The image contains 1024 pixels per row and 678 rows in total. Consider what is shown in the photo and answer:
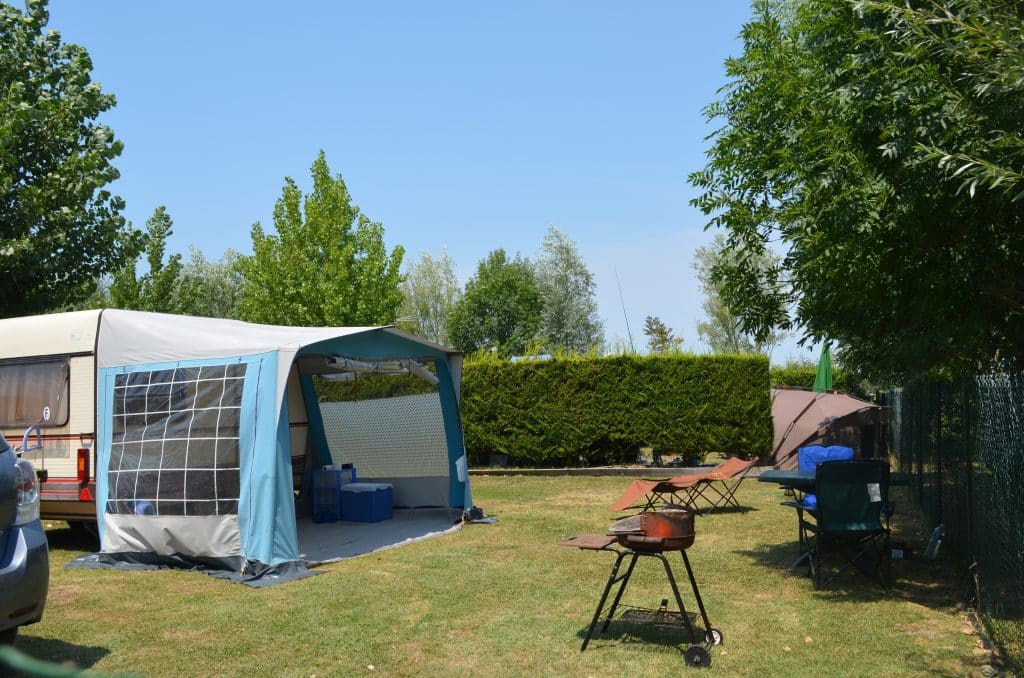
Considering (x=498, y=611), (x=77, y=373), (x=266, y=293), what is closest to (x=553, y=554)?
(x=498, y=611)

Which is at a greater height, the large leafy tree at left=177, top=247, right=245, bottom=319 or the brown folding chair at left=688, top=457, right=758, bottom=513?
the large leafy tree at left=177, top=247, right=245, bottom=319

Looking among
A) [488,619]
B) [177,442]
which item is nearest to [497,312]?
[177,442]

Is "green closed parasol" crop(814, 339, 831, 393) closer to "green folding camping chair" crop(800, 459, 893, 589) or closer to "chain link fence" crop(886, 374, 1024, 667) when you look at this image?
"chain link fence" crop(886, 374, 1024, 667)

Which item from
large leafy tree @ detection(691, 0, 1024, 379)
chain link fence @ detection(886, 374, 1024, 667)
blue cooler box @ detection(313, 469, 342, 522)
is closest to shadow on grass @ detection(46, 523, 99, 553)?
blue cooler box @ detection(313, 469, 342, 522)

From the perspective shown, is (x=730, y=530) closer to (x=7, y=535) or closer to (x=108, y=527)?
(x=108, y=527)

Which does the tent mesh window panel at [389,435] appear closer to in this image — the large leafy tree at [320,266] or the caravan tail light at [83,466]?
the caravan tail light at [83,466]

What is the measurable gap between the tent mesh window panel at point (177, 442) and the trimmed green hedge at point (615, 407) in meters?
9.09

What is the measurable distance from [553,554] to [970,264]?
14.8 ft

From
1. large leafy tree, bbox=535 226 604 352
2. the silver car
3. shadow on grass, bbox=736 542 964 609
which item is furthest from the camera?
large leafy tree, bbox=535 226 604 352

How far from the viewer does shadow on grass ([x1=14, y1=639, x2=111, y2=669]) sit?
542 centimetres

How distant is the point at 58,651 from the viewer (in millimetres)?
5617

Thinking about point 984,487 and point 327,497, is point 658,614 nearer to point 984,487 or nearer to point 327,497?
point 984,487

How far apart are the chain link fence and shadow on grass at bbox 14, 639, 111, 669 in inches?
201

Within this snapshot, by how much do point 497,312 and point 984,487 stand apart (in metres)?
41.3
